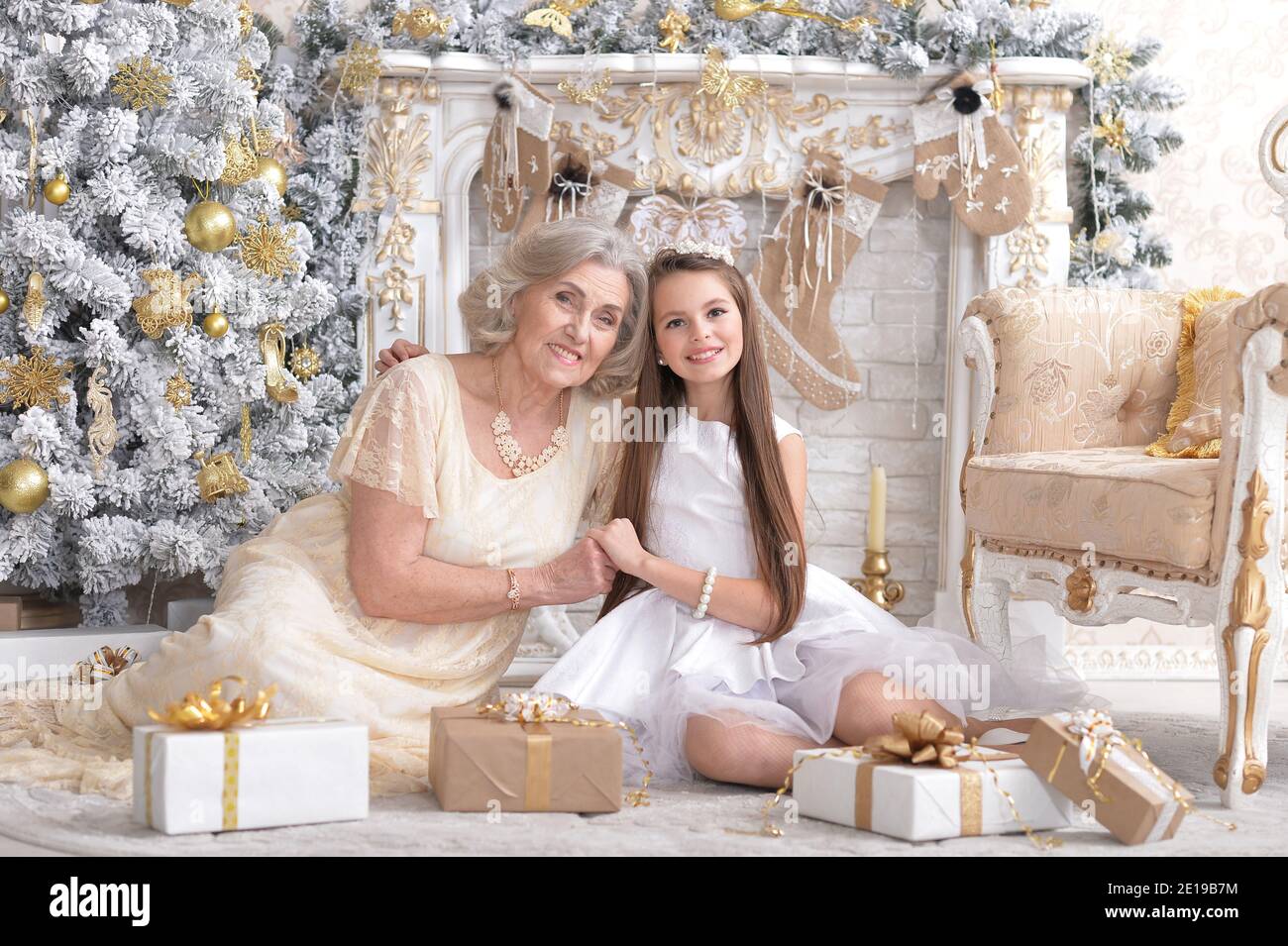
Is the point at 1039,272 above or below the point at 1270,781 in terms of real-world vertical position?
above

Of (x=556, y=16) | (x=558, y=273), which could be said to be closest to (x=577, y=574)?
(x=558, y=273)

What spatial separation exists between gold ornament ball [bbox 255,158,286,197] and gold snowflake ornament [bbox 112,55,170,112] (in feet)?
0.78

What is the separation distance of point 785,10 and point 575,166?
640mm

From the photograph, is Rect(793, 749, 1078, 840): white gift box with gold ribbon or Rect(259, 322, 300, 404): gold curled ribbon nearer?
Rect(793, 749, 1078, 840): white gift box with gold ribbon

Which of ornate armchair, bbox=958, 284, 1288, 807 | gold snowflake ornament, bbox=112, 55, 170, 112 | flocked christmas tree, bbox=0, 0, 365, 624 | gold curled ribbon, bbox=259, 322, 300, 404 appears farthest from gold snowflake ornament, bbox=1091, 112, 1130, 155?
gold snowflake ornament, bbox=112, 55, 170, 112

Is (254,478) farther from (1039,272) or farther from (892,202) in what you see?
(1039,272)

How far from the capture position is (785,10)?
3.23 m

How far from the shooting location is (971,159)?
10.7 ft

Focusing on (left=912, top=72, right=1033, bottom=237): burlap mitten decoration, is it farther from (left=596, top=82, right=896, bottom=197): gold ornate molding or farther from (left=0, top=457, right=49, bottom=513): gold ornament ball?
(left=0, top=457, right=49, bottom=513): gold ornament ball

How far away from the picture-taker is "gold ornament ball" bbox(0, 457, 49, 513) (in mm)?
2748

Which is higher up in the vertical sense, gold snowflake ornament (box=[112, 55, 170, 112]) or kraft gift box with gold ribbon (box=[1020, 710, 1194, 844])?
gold snowflake ornament (box=[112, 55, 170, 112])

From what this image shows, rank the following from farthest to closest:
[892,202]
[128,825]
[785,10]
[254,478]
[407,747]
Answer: [892,202]
[785,10]
[254,478]
[407,747]
[128,825]

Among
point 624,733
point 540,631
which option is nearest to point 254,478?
point 540,631

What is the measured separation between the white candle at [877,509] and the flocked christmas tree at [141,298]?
131cm
